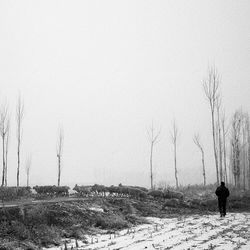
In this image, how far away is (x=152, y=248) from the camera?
9320 mm

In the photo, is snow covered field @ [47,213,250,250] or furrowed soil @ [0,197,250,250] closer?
snow covered field @ [47,213,250,250]

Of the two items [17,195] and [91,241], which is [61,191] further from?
[91,241]

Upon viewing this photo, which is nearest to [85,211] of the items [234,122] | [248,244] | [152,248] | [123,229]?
[123,229]

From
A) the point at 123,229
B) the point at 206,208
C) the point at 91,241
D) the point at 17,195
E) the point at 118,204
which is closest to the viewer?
the point at 91,241

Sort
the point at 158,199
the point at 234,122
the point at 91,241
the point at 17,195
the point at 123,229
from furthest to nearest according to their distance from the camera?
the point at 234,122 → the point at 158,199 → the point at 17,195 → the point at 123,229 → the point at 91,241

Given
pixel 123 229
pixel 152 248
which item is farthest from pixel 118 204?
pixel 152 248

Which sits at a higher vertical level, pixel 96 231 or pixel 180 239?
pixel 180 239

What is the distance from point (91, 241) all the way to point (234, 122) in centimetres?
3232

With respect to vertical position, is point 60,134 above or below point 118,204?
above

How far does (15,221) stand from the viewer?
11477 mm

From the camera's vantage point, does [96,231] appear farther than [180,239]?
Yes

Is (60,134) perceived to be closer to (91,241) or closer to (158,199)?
(158,199)

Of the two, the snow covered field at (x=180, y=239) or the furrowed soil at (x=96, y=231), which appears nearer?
the snow covered field at (x=180, y=239)

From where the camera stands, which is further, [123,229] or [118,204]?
[118,204]
